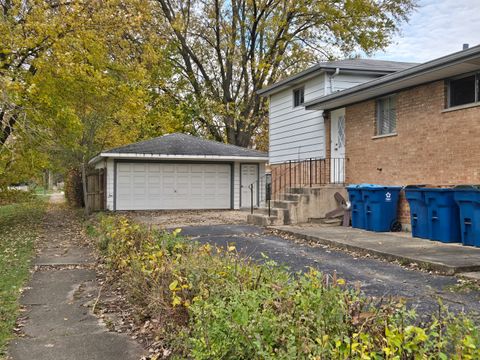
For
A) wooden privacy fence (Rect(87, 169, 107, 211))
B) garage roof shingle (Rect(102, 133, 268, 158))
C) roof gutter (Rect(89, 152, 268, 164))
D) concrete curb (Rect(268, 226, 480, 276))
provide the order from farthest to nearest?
1. wooden privacy fence (Rect(87, 169, 107, 211))
2. garage roof shingle (Rect(102, 133, 268, 158))
3. roof gutter (Rect(89, 152, 268, 164))
4. concrete curb (Rect(268, 226, 480, 276))

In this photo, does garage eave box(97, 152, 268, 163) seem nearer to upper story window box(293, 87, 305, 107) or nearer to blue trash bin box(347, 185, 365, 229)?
upper story window box(293, 87, 305, 107)

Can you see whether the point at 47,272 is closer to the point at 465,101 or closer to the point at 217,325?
the point at 217,325

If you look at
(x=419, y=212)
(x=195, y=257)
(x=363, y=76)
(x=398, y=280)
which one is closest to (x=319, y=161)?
(x=363, y=76)

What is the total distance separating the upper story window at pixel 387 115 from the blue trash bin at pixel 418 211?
2.23m

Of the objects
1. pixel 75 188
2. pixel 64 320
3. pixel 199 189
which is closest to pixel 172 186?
pixel 199 189

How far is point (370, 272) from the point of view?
278 inches

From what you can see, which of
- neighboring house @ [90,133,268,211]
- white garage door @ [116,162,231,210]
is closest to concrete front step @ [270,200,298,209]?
neighboring house @ [90,133,268,211]

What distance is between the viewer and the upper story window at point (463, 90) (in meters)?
9.48

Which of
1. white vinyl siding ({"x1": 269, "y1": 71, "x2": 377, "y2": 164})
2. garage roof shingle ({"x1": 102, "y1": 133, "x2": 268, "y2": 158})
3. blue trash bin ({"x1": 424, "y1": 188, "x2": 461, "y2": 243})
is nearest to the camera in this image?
blue trash bin ({"x1": 424, "y1": 188, "x2": 461, "y2": 243})

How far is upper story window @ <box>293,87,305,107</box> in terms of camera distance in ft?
53.2

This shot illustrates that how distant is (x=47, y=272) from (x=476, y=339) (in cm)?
752

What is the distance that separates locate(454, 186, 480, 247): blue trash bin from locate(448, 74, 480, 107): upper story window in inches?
77.9

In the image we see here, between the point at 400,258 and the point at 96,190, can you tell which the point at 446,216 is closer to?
the point at 400,258

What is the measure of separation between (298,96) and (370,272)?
415 inches
